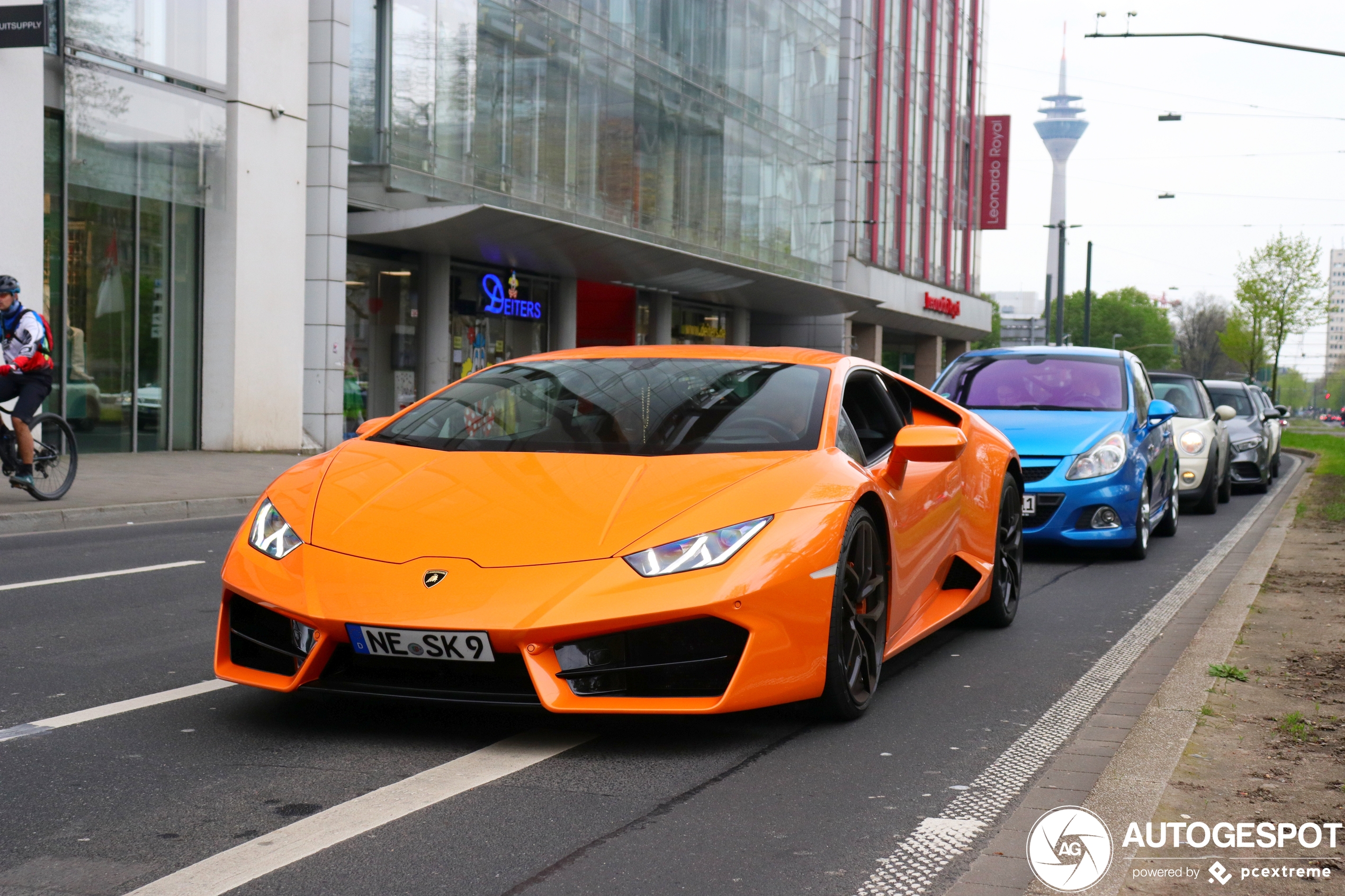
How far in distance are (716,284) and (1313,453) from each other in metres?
14.5

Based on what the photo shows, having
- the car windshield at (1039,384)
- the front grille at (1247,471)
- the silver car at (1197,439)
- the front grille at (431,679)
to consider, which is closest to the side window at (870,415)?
the front grille at (431,679)

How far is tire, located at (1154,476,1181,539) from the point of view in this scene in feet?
37.9

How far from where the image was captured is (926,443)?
5074 mm

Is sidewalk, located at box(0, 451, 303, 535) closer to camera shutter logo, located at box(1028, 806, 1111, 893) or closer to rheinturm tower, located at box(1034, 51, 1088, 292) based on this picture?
camera shutter logo, located at box(1028, 806, 1111, 893)

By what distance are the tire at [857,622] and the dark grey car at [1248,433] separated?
13845 mm

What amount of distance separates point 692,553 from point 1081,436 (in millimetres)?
6296

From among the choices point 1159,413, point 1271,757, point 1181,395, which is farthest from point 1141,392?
point 1271,757

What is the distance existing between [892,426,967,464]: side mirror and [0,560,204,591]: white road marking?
4.81m

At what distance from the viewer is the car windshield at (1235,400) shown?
19.6 metres

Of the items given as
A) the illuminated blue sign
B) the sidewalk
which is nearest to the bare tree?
the illuminated blue sign

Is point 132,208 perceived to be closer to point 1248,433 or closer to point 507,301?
point 507,301

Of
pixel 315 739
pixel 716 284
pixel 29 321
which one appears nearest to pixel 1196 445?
pixel 29 321

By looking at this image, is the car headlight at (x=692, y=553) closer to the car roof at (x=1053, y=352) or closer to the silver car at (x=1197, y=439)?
the car roof at (x=1053, y=352)

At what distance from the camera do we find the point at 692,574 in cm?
400
